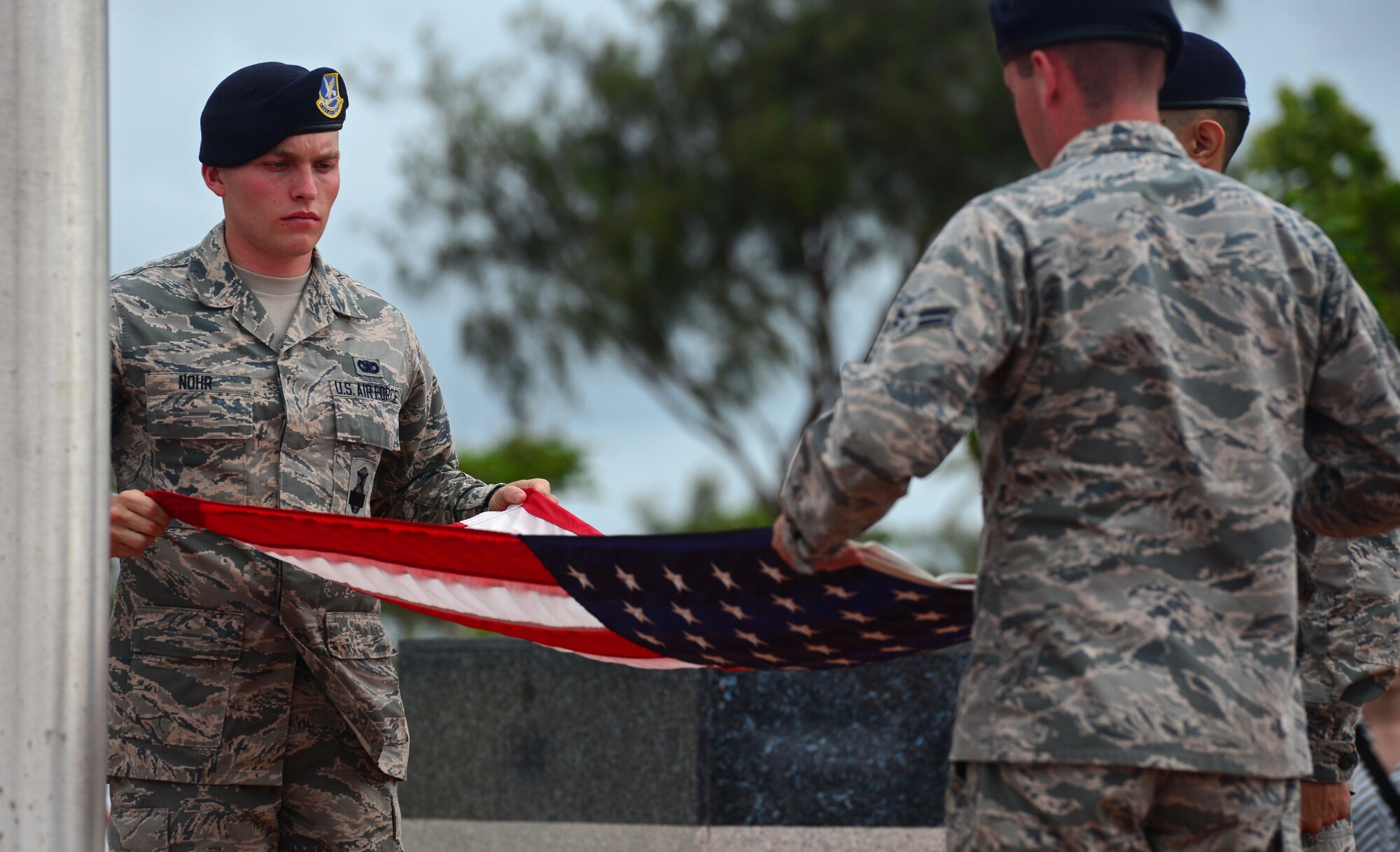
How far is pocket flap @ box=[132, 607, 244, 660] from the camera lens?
3.34 meters

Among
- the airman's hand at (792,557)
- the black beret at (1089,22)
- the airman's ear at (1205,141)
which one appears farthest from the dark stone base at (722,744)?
the black beret at (1089,22)

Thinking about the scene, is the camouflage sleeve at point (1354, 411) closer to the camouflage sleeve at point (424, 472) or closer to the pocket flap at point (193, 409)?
the camouflage sleeve at point (424, 472)

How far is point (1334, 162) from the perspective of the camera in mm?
23969

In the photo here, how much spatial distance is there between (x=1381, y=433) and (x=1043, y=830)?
35.0 inches

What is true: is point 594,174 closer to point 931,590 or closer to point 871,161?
point 871,161

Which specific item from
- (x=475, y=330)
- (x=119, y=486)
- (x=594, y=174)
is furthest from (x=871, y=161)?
(x=119, y=486)

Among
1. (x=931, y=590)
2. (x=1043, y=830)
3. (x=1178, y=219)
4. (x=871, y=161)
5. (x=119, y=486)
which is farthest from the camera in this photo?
(x=871, y=161)

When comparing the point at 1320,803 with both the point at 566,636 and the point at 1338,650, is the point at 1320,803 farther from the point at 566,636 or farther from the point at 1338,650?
the point at 566,636

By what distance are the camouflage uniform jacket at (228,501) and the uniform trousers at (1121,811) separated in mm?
1666

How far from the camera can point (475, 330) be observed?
79.0 ft

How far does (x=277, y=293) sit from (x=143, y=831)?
126 cm

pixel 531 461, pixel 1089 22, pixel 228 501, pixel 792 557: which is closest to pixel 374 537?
pixel 228 501

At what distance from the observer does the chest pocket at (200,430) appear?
341 cm

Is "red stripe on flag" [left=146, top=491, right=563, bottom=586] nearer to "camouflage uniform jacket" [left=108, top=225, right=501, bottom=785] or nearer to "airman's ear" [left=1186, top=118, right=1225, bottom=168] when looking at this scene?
"camouflage uniform jacket" [left=108, top=225, right=501, bottom=785]
